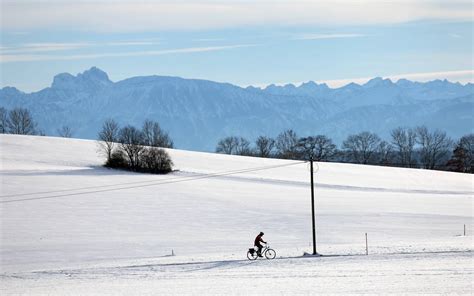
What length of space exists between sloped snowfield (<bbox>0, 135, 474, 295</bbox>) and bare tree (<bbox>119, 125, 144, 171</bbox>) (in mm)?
3161

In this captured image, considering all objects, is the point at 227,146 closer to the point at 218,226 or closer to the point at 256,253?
the point at 218,226

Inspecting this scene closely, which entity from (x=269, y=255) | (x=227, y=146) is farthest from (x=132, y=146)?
(x=227, y=146)

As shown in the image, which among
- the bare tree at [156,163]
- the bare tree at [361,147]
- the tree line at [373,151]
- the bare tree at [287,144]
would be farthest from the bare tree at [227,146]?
the bare tree at [156,163]

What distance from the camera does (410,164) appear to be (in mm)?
136375

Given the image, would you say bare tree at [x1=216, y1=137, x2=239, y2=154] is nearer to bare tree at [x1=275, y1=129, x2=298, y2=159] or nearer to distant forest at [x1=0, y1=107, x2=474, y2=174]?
distant forest at [x1=0, y1=107, x2=474, y2=174]

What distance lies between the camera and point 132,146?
77.2 meters

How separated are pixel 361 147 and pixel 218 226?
405 feet

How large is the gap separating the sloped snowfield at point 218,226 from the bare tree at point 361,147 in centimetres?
5872

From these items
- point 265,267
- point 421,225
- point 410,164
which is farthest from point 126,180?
point 410,164

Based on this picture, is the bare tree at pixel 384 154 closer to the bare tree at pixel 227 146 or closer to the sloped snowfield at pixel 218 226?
the bare tree at pixel 227 146

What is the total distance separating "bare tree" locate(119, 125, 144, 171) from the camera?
75812mm

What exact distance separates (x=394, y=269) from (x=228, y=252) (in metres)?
14.0

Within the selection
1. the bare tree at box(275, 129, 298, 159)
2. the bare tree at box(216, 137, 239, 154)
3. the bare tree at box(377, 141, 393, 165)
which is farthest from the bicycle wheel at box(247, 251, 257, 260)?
the bare tree at box(216, 137, 239, 154)

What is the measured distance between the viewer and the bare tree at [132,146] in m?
75.8
